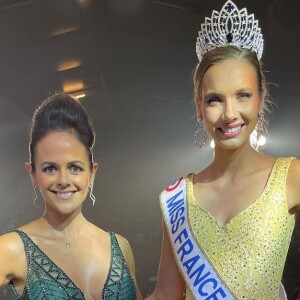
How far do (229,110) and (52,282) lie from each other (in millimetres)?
810

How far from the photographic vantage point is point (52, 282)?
5.46 ft

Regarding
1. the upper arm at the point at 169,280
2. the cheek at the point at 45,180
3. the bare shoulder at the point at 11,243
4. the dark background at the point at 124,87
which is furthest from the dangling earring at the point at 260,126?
the dark background at the point at 124,87

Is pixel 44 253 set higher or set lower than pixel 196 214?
higher

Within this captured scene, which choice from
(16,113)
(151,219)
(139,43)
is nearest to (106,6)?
(139,43)

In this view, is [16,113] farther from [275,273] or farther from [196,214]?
[275,273]

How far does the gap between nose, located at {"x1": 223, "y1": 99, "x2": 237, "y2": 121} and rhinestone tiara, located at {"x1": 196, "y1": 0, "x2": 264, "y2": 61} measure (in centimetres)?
22

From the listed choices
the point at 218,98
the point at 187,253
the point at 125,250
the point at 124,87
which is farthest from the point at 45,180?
the point at 124,87

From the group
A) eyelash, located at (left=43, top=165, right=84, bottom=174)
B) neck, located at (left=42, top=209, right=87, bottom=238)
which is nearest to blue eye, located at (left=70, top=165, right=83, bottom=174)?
eyelash, located at (left=43, top=165, right=84, bottom=174)

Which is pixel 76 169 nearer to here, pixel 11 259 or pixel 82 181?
pixel 82 181

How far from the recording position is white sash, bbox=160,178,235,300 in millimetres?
1550

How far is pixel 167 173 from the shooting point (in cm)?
323

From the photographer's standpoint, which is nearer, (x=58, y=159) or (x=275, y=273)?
(x=275, y=273)

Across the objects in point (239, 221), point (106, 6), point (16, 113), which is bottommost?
point (239, 221)

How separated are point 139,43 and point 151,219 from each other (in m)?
1.14
